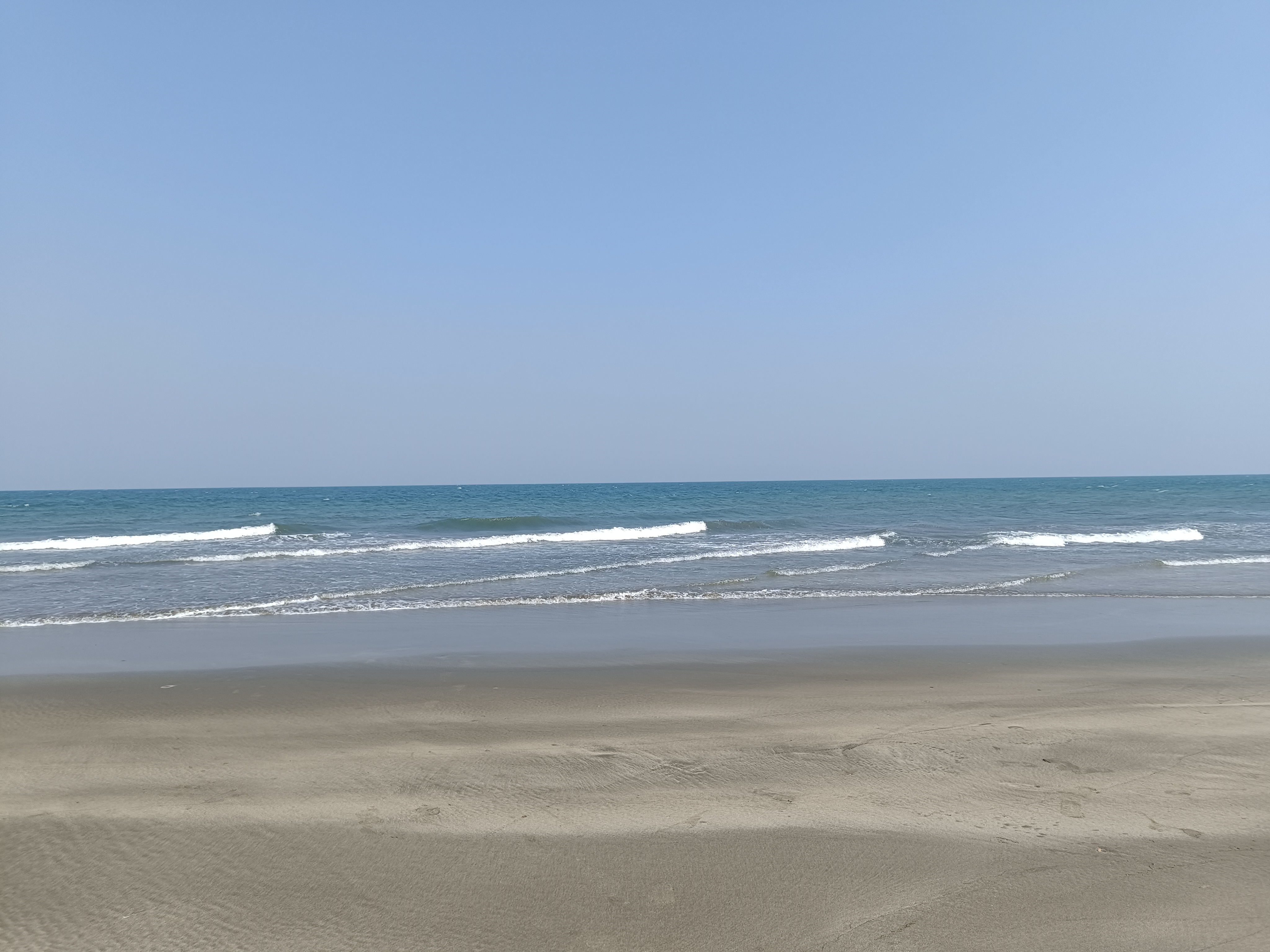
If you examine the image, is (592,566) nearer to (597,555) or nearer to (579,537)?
(597,555)

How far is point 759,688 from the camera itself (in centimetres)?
823

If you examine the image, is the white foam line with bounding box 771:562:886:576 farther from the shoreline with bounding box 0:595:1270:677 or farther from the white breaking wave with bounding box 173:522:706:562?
the white breaking wave with bounding box 173:522:706:562

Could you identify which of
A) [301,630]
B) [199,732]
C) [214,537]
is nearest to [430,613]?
[301,630]

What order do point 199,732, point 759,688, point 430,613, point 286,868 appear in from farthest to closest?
1. point 430,613
2. point 759,688
3. point 199,732
4. point 286,868

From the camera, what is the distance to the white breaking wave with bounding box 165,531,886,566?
2081 centimetres

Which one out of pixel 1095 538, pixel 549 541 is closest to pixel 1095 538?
pixel 1095 538

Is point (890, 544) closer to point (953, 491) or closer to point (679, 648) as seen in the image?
point (679, 648)

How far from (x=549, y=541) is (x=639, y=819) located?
84.7 ft

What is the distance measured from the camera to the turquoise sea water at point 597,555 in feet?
50.3

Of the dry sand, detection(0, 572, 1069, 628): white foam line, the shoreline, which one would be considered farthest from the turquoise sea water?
the dry sand

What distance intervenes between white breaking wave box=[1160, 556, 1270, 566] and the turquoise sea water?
4.9 inches

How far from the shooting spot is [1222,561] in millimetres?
20891

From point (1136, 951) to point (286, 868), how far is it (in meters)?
3.91

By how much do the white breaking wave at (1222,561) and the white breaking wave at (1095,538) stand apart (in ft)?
13.9
